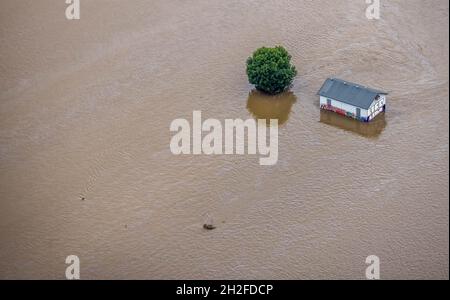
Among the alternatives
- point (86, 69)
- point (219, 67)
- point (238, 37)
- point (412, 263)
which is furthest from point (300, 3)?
point (412, 263)

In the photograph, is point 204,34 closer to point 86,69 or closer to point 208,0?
point 208,0

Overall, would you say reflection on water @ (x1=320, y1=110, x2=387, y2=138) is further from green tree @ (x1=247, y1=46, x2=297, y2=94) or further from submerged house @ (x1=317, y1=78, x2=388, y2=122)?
green tree @ (x1=247, y1=46, x2=297, y2=94)

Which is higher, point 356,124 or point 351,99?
point 351,99

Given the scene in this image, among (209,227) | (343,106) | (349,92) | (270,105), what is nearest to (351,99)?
(349,92)

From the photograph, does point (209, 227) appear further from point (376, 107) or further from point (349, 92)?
point (376, 107)

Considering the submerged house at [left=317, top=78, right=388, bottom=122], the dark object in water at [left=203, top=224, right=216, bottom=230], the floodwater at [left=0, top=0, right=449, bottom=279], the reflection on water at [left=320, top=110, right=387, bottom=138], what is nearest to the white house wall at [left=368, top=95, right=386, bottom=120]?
the submerged house at [left=317, top=78, right=388, bottom=122]
